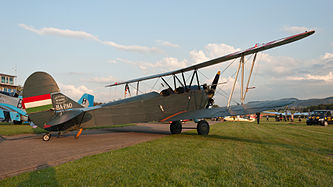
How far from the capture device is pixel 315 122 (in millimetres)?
25344

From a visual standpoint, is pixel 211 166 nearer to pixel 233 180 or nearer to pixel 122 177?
pixel 233 180

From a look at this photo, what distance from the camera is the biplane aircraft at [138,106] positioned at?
850 cm

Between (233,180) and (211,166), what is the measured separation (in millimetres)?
858

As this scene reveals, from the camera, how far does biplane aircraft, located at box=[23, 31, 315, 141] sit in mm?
8500

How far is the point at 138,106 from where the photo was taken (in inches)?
392

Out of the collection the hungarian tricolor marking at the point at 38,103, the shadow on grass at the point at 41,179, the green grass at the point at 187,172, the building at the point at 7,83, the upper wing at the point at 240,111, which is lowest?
the green grass at the point at 187,172

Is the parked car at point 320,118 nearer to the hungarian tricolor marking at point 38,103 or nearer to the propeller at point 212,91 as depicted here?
the propeller at point 212,91

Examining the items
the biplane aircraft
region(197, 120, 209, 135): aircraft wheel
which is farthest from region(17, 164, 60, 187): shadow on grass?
region(197, 120, 209, 135): aircraft wheel

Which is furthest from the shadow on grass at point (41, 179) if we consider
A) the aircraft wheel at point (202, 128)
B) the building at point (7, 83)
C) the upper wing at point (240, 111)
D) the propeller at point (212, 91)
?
the building at point (7, 83)

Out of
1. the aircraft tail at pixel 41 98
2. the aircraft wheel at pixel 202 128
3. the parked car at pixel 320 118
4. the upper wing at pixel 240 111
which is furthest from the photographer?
the parked car at pixel 320 118

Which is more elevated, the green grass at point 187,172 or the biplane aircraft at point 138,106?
the biplane aircraft at point 138,106

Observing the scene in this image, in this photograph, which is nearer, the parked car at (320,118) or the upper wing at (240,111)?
the upper wing at (240,111)

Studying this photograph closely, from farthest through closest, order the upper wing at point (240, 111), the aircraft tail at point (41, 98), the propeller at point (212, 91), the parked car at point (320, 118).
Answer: the parked car at point (320, 118), the propeller at point (212, 91), the upper wing at point (240, 111), the aircraft tail at point (41, 98)

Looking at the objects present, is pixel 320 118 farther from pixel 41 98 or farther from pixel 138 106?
pixel 41 98
